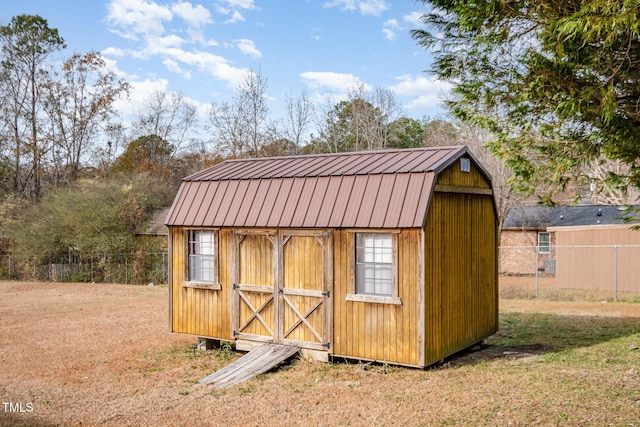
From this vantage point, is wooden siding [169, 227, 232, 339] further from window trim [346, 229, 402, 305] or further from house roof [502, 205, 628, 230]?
house roof [502, 205, 628, 230]

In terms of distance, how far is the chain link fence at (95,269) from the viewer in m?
27.3

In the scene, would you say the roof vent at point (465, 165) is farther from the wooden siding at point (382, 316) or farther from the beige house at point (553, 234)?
the beige house at point (553, 234)

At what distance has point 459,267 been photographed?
10.6 metres

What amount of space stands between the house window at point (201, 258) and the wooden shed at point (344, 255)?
2 centimetres

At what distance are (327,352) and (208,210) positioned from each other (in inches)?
152

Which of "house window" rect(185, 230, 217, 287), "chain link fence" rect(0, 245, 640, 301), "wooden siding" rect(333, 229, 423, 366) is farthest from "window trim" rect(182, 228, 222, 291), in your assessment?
"chain link fence" rect(0, 245, 640, 301)

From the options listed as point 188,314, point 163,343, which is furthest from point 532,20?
point 163,343

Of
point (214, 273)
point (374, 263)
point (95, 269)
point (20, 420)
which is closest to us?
point (20, 420)

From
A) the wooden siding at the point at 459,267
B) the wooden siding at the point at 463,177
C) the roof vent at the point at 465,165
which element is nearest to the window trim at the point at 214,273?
the wooden siding at the point at 459,267

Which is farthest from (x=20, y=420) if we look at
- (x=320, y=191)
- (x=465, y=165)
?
(x=465, y=165)

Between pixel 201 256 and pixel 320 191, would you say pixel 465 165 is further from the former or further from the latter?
pixel 201 256

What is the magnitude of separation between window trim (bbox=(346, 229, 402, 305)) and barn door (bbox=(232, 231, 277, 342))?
5.48ft

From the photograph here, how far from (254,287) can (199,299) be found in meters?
1.54

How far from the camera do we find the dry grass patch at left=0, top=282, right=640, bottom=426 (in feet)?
24.9
